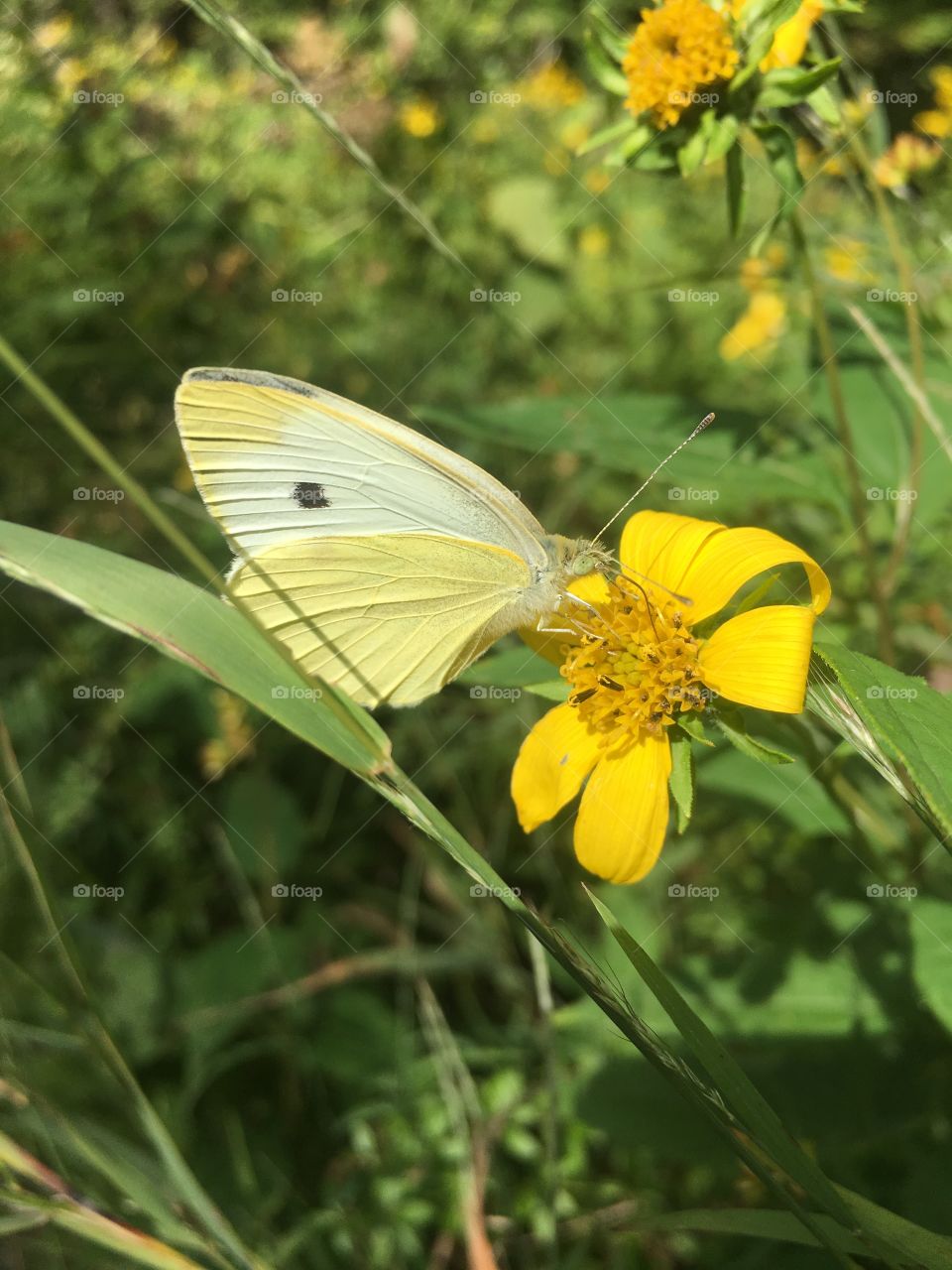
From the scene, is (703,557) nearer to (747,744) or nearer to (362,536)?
(747,744)

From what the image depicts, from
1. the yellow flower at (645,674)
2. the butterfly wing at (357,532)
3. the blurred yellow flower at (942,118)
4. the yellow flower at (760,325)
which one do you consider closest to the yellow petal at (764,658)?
the yellow flower at (645,674)

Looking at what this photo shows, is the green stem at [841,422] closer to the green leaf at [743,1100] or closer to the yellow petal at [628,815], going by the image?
the yellow petal at [628,815]

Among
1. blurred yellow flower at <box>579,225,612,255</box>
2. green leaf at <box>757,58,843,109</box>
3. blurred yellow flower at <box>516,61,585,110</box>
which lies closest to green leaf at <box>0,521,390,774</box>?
Answer: green leaf at <box>757,58,843,109</box>

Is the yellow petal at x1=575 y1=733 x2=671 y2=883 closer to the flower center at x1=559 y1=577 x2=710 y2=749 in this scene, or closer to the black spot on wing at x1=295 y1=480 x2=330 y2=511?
the flower center at x1=559 y1=577 x2=710 y2=749

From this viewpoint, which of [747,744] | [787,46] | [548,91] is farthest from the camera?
[548,91]

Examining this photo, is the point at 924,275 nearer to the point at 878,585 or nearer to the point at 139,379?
the point at 878,585

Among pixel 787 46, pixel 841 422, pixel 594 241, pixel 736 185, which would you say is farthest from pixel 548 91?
pixel 841 422
